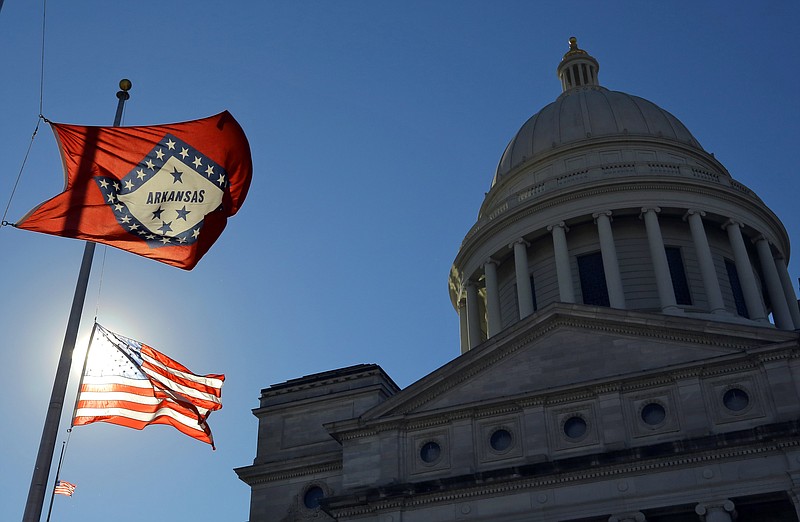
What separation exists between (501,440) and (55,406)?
1705cm

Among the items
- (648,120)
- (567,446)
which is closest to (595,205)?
(648,120)

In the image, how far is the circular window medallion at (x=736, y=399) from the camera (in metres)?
26.4

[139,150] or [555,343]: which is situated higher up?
[555,343]

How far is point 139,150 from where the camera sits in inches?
663

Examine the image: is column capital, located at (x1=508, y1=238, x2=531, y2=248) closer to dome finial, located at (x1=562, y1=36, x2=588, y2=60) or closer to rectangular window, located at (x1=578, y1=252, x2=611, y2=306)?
rectangular window, located at (x1=578, y1=252, x2=611, y2=306)

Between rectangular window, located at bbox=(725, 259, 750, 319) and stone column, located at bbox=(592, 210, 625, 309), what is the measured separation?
5436mm

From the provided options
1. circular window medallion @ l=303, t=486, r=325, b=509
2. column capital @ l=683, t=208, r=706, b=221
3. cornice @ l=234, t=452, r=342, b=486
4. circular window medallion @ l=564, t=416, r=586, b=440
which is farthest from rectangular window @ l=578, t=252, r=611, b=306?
circular window medallion @ l=303, t=486, r=325, b=509

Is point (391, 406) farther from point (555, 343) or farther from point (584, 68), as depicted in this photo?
point (584, 68)

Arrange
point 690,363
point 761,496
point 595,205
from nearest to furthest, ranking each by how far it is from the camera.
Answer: point 761,496 → point 690,363 → point 595,205

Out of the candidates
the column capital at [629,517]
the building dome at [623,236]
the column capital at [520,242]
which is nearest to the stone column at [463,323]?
the building dome at [623,236]

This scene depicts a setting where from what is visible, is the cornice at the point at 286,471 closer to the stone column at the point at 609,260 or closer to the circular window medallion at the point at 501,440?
the circular window medallion at the point at 501,440

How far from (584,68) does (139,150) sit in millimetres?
44239

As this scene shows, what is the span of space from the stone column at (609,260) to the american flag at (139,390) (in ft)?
79.4

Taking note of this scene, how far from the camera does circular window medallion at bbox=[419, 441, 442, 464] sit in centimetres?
2933
